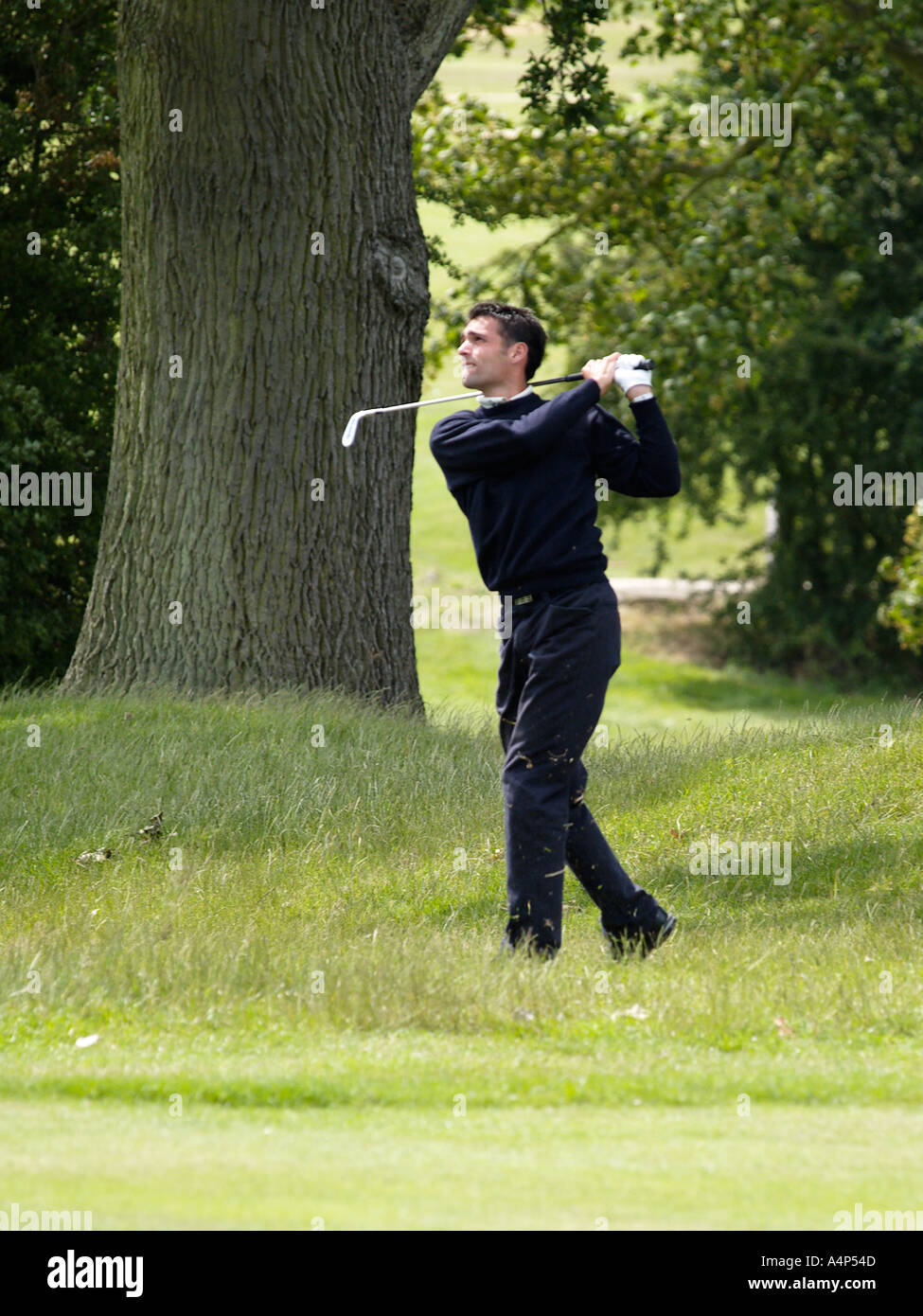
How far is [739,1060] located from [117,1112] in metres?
1.85

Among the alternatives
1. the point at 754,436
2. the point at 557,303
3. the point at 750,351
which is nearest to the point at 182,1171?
the point at 557,303

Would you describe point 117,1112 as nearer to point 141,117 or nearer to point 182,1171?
point 182,1171

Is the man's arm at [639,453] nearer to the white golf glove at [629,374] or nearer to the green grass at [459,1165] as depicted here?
the white golf glove at [629,374]

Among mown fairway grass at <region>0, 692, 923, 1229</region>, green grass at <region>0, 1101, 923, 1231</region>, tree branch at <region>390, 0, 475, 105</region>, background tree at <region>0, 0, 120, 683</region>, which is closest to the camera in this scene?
green grass at <region>0, 1101, 923, 1231</region>

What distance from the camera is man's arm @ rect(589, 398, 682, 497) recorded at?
552cm

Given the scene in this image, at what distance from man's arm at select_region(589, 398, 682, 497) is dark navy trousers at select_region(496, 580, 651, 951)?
1.26ft

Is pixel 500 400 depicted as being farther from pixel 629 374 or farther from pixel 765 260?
pixel 765 260

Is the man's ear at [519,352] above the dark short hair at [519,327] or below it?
below

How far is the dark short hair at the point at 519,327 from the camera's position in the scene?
5.83m

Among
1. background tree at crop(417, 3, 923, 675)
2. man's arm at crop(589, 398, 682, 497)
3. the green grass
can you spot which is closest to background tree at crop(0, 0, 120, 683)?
background tree at crop(417, 3, 923, 675)

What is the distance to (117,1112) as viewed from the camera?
4230 millimetres

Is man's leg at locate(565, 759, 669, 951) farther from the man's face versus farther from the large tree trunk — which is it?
the large tree trunk

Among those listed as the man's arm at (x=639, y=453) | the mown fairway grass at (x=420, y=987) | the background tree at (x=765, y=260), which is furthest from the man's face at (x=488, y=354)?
the background tree at (x=765, y=260)

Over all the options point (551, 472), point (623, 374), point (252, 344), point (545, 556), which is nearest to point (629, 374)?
point (623, 374)
